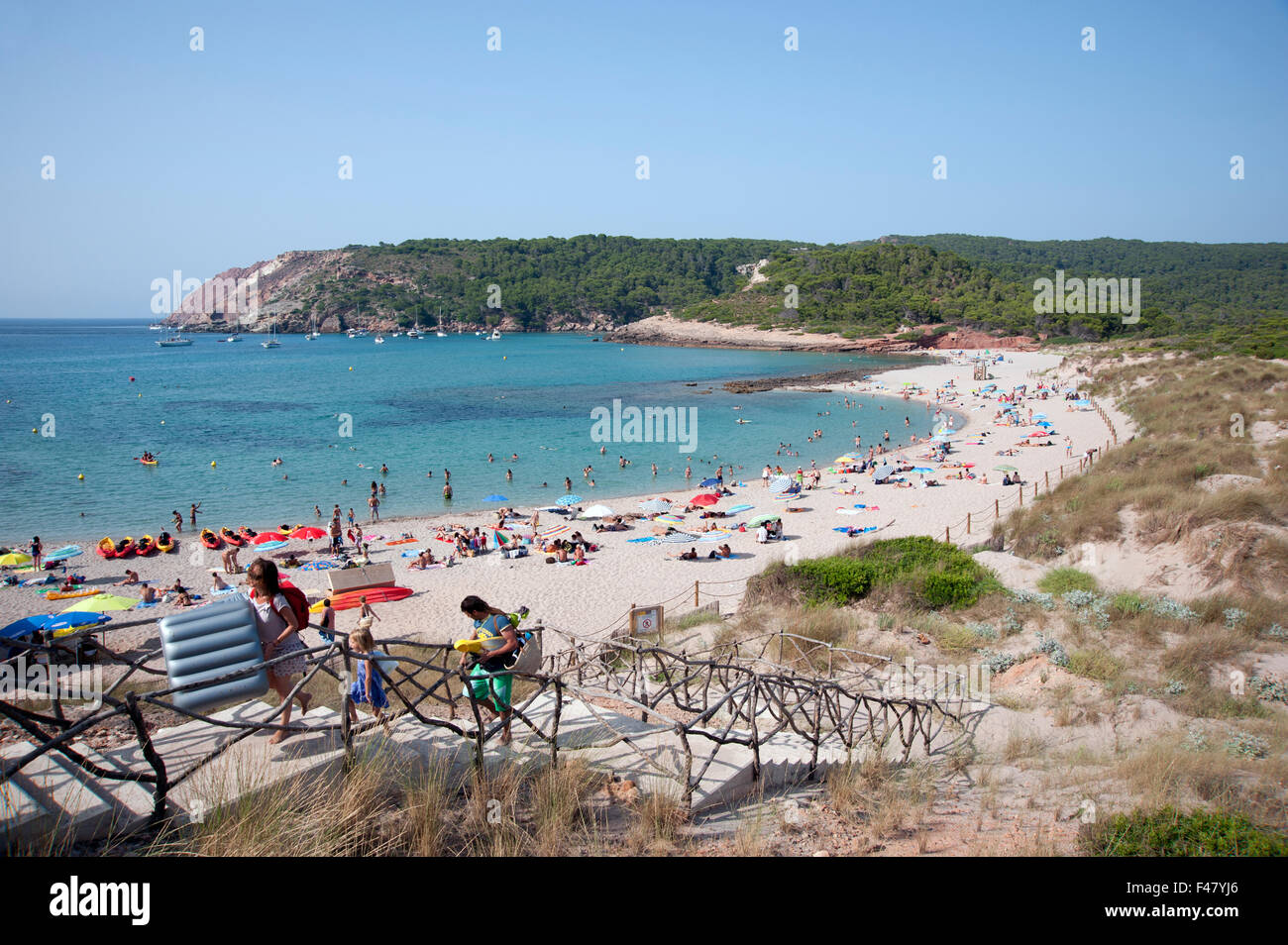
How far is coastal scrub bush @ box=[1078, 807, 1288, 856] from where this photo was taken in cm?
432

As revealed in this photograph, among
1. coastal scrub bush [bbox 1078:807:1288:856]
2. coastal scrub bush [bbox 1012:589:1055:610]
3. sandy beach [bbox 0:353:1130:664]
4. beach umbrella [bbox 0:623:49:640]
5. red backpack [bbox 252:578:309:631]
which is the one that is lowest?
sandy beach [bbox 0:353:1130:664]

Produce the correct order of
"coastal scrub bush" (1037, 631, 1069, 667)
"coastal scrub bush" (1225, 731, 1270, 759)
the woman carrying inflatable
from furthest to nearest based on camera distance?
"coastal scrub bush" (1037, 631, 1069, 667) < "coastal scrub bush" (1225, 731, 1270, 759) < the woman carrying inflatable

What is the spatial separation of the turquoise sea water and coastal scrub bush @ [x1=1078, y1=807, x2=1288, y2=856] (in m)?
25.7

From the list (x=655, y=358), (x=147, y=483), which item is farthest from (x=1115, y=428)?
(x=655, y=358)

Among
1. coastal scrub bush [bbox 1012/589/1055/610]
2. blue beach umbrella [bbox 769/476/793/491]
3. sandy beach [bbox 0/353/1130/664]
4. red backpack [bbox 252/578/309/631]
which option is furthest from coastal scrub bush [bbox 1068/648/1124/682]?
blue beach umbrella [bbox 769/476/793/491]

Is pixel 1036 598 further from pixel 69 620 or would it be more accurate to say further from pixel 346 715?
pixel 69 620

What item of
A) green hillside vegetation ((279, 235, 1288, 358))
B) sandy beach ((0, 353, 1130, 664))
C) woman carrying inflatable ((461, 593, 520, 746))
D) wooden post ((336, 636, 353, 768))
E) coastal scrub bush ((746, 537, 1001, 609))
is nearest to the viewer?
wooden post ((336, 636, 353, 768))

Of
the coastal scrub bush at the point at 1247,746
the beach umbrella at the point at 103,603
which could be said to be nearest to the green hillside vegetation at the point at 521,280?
the beach umbrella at the point at 103,603

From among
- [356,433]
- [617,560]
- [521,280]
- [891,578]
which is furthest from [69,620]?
[521,280]

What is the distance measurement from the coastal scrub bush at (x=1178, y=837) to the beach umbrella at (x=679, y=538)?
1835 cm

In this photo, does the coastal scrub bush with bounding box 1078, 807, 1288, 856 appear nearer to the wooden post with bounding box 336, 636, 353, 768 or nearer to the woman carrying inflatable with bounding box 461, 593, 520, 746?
the woman carrying inflatable with bounding box 461, 593, 520, 746

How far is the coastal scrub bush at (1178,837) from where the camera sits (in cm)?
432

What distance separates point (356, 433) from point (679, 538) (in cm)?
2952
